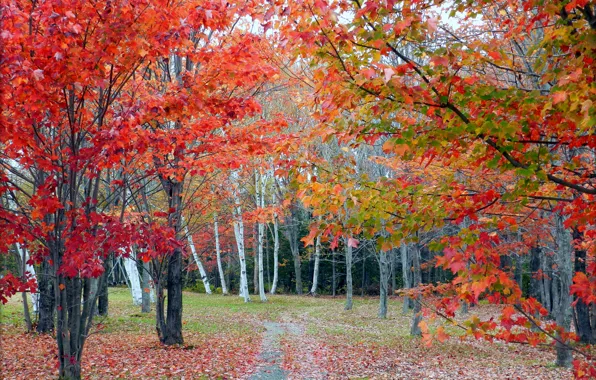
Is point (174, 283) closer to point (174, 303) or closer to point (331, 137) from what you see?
point (174, 303)

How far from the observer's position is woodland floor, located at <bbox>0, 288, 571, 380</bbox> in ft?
26.5

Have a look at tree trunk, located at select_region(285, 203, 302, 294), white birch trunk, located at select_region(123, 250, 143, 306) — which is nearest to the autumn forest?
white birch trunk, located at select_region(123, 250, 143, 306)

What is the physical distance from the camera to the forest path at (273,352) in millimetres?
8069

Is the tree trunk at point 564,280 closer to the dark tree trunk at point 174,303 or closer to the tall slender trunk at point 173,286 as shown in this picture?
the tall slender trunk at point 173,286

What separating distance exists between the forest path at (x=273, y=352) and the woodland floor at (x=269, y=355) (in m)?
0.02

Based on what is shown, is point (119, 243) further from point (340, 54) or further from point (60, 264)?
point (340, 54)

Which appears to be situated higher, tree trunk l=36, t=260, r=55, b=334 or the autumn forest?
the autumn forest

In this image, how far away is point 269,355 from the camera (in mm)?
10039

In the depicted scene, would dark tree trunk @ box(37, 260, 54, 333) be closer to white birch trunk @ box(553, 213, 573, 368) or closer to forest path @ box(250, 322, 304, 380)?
forest path @ box(250, 322, 304, 380)

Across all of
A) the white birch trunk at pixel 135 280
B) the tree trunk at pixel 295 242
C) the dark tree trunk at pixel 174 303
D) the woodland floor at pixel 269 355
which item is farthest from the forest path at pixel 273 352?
the tree trunk at pixel 295 242

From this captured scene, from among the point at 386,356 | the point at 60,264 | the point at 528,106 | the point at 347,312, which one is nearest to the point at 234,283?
the point at 347,312

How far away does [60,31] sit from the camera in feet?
13.6

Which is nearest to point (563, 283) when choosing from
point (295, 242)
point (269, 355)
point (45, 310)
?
point (269, 355)

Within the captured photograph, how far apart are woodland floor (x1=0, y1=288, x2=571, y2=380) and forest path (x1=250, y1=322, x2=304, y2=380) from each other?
0.7 inches
